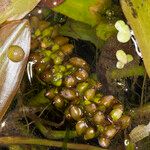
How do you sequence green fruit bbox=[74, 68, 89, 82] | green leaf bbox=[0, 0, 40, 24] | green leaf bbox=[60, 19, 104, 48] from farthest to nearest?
1. green leaf bbox=[60, 19, 104, 48]
2. green fruit bbox=[74, 68, 89, 82]
3. green leaf bbox=[0, 0, 40, 24]

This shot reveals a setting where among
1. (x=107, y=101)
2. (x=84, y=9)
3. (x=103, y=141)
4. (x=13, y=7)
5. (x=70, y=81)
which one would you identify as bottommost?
(x=103, y=141)

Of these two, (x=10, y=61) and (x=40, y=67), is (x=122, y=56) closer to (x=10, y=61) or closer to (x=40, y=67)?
(x=40, y=67)

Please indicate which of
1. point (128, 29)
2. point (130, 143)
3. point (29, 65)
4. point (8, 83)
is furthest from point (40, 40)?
point (130, 143)

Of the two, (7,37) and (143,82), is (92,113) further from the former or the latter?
(7,37)

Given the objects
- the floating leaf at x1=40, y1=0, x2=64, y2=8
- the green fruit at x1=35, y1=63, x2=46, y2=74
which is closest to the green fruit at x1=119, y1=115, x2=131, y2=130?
the green fruit at x1=35, y1=63, x2=46, y2=74

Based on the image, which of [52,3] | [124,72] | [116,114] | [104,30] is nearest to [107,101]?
[116,114]

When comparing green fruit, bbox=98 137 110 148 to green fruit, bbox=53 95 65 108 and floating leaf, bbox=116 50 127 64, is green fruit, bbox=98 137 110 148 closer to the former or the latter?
green fruit, bbox=53 95 65 108
